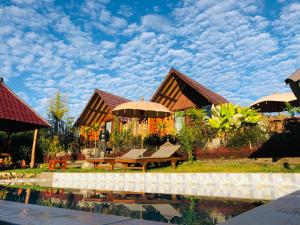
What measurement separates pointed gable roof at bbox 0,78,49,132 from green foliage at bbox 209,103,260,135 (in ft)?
28.3

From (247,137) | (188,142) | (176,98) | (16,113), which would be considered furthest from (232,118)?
(16,113)

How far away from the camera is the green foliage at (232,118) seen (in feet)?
49.4

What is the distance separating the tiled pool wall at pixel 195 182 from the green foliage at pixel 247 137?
452 cm

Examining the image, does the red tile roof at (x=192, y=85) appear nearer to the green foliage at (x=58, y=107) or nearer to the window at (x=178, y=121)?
the window at (x=178, y=121)

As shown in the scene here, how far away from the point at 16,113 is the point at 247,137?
1017 cm

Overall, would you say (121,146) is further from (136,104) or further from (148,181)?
(148,181)

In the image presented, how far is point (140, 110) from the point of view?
54.7 ft

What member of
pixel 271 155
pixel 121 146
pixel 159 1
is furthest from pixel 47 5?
pixel 271 155

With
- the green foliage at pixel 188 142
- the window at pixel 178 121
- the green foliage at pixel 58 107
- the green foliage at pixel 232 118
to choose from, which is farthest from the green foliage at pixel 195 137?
the green foliage at pixel 58 107

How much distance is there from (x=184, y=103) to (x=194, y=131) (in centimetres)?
866

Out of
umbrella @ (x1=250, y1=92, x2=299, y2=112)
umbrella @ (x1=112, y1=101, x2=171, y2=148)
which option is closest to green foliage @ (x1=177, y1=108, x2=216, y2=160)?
umbrella @ (x1=112, y1=101, x2=171, y2=148)

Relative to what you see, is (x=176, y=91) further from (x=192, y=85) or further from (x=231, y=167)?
(x=231, y=167)

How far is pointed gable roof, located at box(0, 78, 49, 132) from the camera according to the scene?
11.0 metres

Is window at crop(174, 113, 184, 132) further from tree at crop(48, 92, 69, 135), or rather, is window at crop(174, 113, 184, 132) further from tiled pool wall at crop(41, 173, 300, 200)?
tiled pool wall at crop(41, 173, 300, 200)
